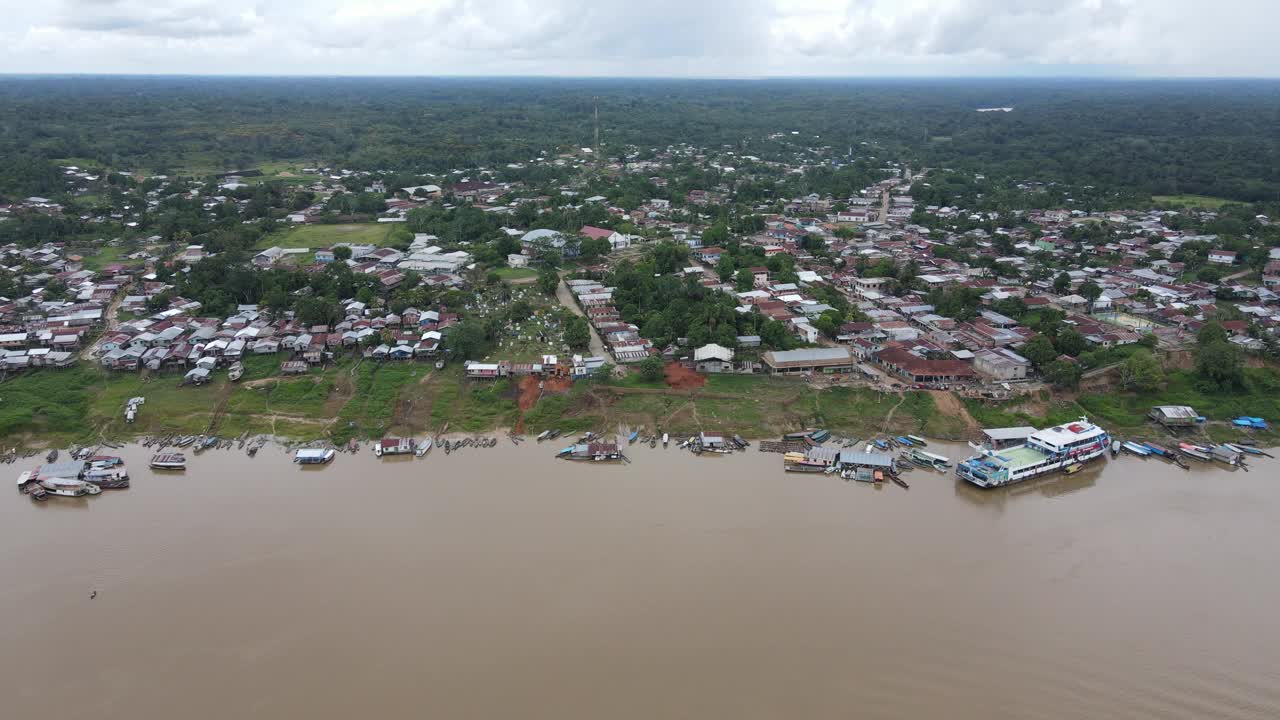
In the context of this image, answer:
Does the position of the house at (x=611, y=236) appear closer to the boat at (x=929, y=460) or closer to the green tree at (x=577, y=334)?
the green tree at (x=577, y=334)

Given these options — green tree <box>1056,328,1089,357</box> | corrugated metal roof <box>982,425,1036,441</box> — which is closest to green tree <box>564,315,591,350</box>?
corrugated metal roof <box>982,425,1036,441</box>

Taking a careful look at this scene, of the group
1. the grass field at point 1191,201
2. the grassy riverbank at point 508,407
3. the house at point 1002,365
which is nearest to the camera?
the grassy riverbank at point 508,407

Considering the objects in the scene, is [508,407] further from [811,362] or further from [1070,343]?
[1070,343]

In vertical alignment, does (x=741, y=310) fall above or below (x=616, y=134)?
below

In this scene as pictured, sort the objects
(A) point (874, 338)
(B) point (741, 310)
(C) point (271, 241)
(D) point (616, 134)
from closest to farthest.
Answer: (A) point (874, 338)
(B) point (741, 310)
(C) point (271, 241)
(D) point (616, 134)

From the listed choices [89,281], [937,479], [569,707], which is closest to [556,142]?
[89,281]

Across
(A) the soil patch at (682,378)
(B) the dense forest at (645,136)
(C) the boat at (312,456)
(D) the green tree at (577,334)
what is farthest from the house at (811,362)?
A: (B) the dense forest at (645,136)

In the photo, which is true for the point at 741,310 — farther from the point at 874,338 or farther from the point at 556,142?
the point at 556,142

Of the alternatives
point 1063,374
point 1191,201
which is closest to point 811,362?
point 1063,374
